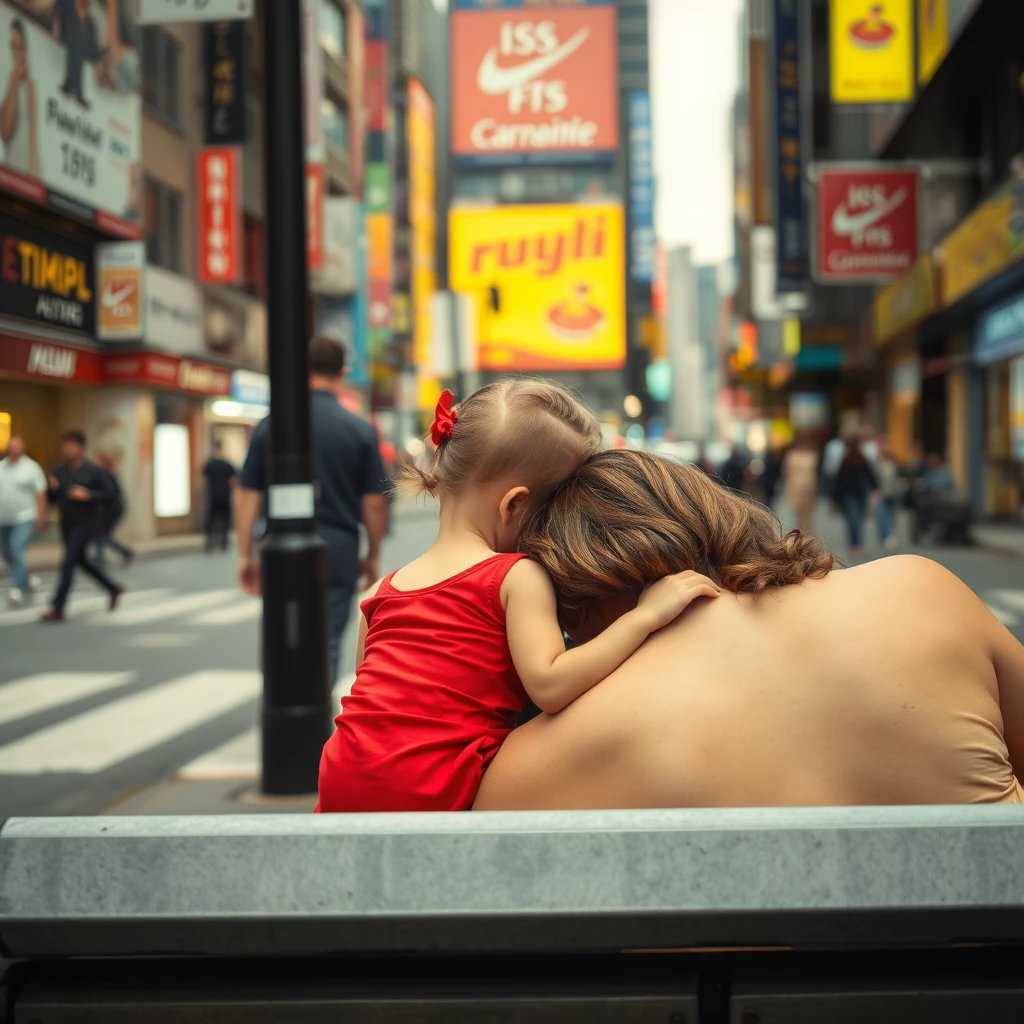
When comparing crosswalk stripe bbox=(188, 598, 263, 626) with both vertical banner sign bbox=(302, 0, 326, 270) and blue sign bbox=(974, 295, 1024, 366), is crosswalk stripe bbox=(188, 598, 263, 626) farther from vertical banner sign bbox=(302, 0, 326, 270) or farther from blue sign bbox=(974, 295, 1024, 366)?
vertical banner sign bbox=(302, 0, 326, 270)

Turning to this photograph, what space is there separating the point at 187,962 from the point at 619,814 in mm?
699

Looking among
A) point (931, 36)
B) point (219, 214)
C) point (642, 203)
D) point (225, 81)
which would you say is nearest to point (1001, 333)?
point (931, 36)

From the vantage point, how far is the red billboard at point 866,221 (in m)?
20.9

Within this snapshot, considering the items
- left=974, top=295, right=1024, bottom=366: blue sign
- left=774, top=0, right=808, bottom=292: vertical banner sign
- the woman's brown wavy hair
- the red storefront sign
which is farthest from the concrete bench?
left=774, top=0, right=808, bottom=292: vertical banner sign

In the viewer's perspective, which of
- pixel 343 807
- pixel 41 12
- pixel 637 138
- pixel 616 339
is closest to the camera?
pixel 343 807

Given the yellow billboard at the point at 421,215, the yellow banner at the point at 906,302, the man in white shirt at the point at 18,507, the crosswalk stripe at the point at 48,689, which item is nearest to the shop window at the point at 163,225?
the man in white shirt at the point at 18,507

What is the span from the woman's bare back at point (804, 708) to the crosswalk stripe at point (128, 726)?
4.63 m

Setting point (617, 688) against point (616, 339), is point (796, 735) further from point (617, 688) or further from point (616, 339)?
point (616, 339)

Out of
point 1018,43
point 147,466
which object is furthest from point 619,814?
point 1018,43

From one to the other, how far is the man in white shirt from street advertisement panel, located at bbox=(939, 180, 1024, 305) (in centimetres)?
1257

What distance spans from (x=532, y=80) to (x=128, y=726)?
2834 centimetres

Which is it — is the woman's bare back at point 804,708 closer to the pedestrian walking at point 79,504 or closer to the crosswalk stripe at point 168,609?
the crosswalk stripe at point 168,609

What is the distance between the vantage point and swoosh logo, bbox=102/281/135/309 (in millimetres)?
15633

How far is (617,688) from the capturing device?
188cm
